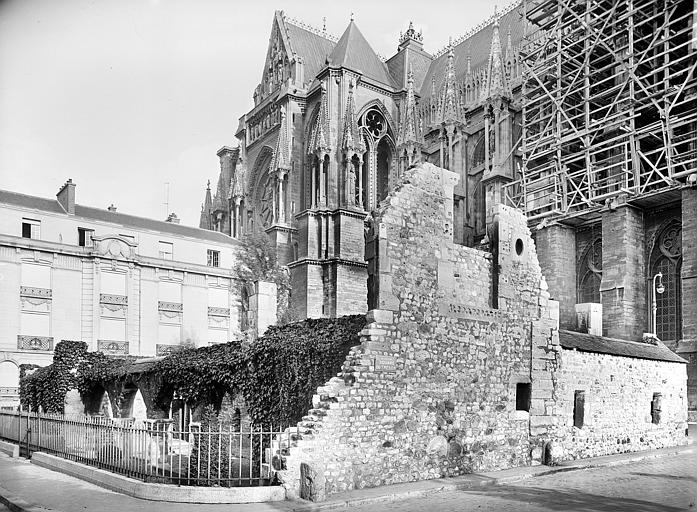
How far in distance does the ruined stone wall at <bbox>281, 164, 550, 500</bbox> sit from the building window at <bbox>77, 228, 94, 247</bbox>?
28302mm

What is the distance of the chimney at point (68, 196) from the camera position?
120 feet

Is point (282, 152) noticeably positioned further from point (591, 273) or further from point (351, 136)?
point (591, 273)

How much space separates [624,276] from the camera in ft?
81.4

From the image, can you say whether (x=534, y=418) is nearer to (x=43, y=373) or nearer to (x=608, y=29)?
(x=43, y=373)

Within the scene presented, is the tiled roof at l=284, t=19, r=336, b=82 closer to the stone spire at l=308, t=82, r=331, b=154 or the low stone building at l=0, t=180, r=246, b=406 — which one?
the stone spire at l=308, t=82, r=331, b=154

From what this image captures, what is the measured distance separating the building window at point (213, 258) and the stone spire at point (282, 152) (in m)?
6.30

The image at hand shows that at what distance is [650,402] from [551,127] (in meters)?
15.7

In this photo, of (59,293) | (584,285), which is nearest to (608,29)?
(584,285)

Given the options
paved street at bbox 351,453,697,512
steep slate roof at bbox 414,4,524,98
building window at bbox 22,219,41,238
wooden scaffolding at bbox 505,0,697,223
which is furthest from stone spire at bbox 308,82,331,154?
paved street at bbox 351,453,697,512

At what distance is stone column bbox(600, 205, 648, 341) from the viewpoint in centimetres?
2473

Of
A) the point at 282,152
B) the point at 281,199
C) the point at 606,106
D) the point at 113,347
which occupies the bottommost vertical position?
the point at 113,347

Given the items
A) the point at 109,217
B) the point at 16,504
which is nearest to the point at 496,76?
the point at 109,217

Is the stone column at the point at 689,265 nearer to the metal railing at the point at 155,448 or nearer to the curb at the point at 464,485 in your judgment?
Result: the curb at the point at 464,485

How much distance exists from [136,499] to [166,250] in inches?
1229
